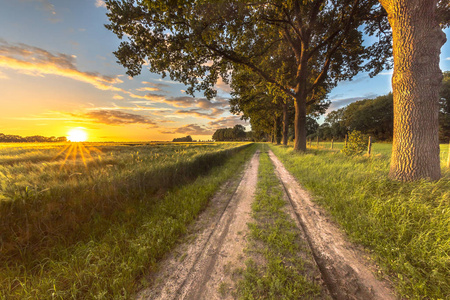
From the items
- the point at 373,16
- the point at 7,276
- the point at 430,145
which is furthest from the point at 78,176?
the point at 373,16

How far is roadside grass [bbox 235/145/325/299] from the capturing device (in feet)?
5.94

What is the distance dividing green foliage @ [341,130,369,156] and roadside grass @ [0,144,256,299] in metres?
12.0

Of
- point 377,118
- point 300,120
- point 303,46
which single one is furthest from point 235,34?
point 377,118

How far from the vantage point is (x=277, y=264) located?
2150 millimetres

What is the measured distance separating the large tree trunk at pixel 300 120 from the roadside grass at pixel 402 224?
939cm

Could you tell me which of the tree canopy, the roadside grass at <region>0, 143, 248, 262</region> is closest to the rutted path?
the roadside grass at <region>0, 143, 248, 262</region>

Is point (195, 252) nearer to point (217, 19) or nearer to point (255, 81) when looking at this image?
point (217, 19)

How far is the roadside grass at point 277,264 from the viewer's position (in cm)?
181

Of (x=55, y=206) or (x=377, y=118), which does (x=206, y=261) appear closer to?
(x=55, y=206)

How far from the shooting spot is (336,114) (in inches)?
3036

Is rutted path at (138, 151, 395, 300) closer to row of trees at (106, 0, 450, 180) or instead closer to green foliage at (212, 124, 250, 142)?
row of trees at (106, 0, 450, 180)

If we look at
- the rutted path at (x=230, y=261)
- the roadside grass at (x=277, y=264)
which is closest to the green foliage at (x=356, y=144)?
the rutted path at (x=230, y=261)

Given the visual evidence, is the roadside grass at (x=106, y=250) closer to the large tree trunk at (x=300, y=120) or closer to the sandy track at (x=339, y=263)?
the sandy track at (x=339, y=263)

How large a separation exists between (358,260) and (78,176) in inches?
244
